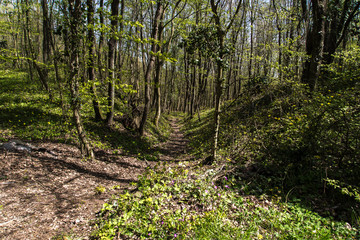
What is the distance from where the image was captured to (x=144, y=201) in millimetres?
3789

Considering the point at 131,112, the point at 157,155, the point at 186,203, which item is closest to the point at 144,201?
the point at 186,203

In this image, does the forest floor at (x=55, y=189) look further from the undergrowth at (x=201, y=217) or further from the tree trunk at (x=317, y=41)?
the tree trunk at (x=317, y=41)

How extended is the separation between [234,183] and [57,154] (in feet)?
20.6

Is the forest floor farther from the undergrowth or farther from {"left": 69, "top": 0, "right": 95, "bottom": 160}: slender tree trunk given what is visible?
{"left": 69, "top": 0, "right": 95, "bottom": 160}: slender tree trunk

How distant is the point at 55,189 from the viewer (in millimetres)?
4762

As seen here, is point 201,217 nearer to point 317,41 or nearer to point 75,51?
point 75,51

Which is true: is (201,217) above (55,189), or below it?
above

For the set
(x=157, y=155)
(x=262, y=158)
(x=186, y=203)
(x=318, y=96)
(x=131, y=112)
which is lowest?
(x=157, y=155)

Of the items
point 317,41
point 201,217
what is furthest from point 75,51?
point 317,41

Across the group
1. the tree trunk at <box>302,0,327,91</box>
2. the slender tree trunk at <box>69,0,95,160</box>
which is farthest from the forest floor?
the tree trunk at <box>302,0,327,91</box>

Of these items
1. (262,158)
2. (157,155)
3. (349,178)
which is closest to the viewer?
(349,178)

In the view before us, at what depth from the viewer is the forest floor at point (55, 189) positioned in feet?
11.1

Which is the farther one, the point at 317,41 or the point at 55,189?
the point at 317,41

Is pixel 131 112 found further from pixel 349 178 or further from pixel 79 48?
pixel 349 178
